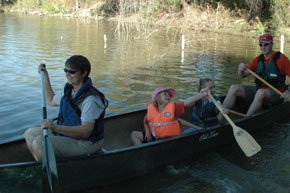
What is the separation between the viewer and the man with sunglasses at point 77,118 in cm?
357

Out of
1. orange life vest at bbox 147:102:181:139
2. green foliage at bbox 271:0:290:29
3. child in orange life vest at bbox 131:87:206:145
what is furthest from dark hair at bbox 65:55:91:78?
green foliage at bbox 271:0:290:29

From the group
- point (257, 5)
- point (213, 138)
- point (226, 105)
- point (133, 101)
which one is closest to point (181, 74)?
point (133, 101)

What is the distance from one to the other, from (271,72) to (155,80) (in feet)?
14.3

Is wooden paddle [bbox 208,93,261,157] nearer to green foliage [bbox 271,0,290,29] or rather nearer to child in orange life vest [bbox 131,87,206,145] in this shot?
child in orange life vest [bbox 131,87,206,145]

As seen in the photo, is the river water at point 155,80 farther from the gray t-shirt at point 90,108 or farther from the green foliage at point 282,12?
the green foliage at point 282,12

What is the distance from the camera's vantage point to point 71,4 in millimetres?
42812

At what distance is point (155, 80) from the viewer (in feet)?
33.6

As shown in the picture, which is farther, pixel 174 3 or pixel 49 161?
pixel 174 3

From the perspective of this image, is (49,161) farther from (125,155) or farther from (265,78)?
(265,78)

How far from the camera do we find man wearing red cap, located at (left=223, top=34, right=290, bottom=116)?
604cm

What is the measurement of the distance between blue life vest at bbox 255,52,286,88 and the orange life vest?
2313 mm

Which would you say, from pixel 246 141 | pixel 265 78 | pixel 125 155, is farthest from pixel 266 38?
pixel 125 155

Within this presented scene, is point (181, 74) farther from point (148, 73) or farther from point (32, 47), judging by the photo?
point (32, 47)

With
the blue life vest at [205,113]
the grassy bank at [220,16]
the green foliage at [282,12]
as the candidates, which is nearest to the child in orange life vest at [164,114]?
the blue life vest at [205,113]
